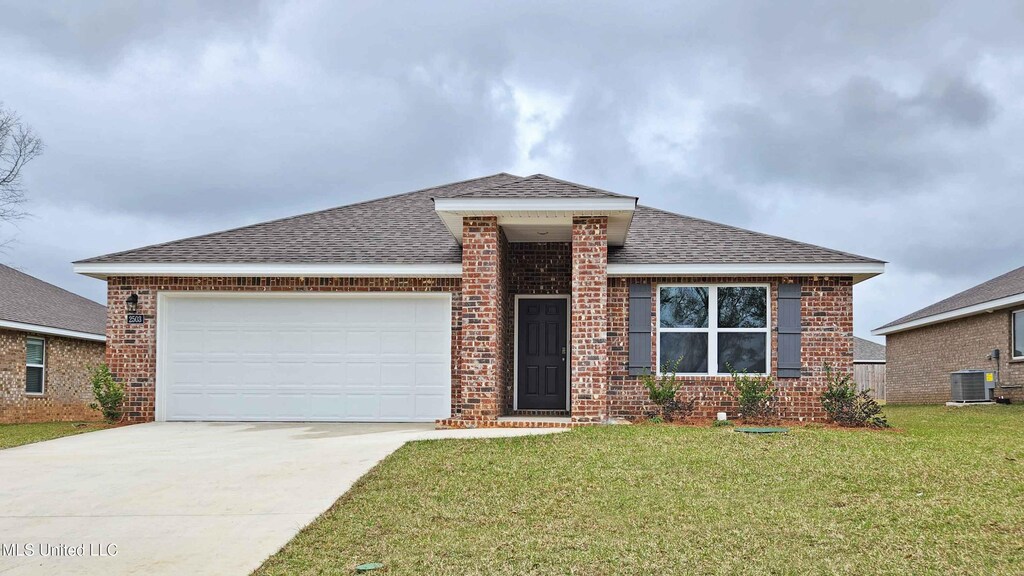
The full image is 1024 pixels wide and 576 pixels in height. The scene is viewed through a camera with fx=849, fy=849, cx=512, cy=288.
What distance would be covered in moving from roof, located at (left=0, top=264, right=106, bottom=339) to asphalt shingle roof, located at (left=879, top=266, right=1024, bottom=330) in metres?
22.0

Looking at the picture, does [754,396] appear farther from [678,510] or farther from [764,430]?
[678,510]

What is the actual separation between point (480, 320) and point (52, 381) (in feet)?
43.9

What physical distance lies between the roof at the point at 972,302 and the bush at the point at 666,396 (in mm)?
9552

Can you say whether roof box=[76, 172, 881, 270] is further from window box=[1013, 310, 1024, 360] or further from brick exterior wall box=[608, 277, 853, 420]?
window box=[1013, 310, 1024, 360]

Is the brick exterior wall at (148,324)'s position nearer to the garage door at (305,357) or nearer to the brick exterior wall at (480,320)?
the garage door at (305,357)

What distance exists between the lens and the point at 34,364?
2003 centimetres

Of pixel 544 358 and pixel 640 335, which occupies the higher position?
pixel 640 335

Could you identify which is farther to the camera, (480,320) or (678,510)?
(480,320)

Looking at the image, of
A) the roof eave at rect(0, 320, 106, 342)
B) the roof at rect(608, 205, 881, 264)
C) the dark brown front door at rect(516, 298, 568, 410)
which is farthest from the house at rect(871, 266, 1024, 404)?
the roof eave at rect(0, 320, 106, 342)

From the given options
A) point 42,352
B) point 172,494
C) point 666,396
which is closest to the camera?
point 172,494

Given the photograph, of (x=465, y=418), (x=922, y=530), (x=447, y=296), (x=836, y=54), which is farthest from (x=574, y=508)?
(x=836, y=54)

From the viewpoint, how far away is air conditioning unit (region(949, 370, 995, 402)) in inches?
785

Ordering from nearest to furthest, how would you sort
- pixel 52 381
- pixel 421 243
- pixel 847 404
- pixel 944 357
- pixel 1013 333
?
1. pixel 847 404
2. pixel 421 243
3. pixel 1013 333
4. pixel 52 381
5. pixel 944 357

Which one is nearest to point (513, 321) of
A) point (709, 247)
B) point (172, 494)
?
point (709, 247)
